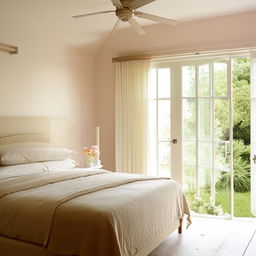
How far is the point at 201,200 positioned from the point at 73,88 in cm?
233

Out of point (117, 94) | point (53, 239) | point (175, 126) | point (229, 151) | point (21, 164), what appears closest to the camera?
point (53, 239)

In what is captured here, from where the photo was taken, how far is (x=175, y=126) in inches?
171

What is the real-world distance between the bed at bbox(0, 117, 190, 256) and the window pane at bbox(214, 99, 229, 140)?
1.24 m

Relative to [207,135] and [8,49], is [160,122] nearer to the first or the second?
[207,135]

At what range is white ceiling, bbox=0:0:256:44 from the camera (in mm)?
3510

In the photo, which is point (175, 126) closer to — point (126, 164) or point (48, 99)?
point (126, 164)

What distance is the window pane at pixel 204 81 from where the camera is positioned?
413 centimetres

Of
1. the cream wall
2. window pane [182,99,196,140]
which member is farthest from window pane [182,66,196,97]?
the cream wall

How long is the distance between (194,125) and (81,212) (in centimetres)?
248

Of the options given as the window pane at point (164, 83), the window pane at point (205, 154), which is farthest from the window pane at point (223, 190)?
the window pane at point (164, 83)

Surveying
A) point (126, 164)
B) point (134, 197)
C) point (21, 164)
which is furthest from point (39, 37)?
point (134, 197)

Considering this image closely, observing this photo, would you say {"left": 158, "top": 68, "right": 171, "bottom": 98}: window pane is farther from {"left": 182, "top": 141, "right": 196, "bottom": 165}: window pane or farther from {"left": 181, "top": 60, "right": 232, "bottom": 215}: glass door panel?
{"left": 182, "top": 141, "right": 196, "bottom": 165}: window pane

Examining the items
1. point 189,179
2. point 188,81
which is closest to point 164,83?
point 188,81

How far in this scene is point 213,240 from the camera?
3256mm
